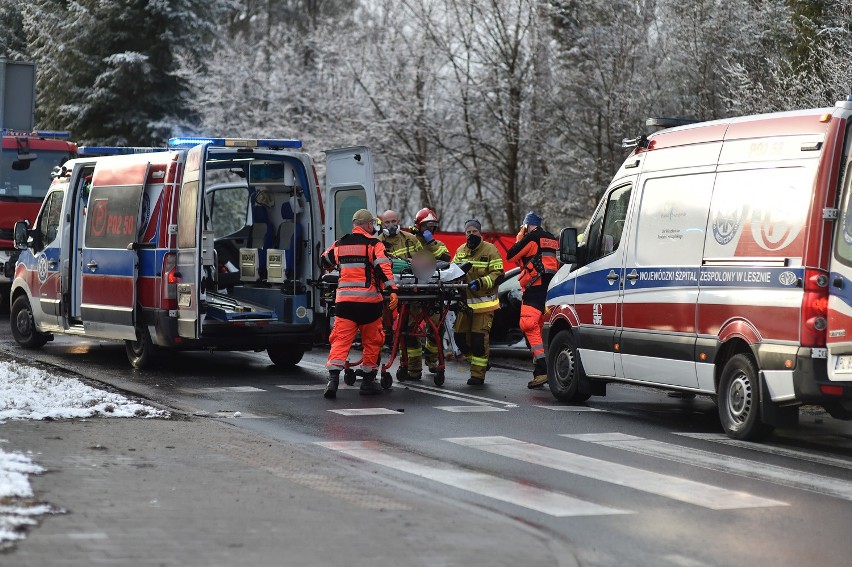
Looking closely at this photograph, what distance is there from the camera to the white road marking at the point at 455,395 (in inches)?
494

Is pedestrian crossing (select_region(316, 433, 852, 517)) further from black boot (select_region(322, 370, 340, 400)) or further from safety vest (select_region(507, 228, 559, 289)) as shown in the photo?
safety vest (select_region(507, 228, 559, 289))

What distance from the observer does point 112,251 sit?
15320 mm

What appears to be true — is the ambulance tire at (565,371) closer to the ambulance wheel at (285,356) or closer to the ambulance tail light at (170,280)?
the ambulance wheel at (285,356)

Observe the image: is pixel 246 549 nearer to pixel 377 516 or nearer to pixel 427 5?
pixel 377 516

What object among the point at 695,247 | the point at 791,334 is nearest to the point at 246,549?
the point at 791,334

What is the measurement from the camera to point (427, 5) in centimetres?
3162

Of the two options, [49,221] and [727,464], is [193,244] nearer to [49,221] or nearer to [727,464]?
[49,221]

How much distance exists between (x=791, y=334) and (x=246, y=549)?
16.2 feet

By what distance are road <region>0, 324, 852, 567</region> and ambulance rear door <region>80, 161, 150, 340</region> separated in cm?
62

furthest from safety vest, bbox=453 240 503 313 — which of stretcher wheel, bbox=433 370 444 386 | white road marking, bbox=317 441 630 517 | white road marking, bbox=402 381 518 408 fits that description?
white road marking, bbox=317 441 630 517

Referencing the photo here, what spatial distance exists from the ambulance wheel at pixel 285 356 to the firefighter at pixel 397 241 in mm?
1920

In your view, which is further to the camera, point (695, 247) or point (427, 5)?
point (427, 5)

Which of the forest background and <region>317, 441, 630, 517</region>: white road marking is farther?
the forest background

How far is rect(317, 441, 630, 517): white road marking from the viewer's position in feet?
24.3
